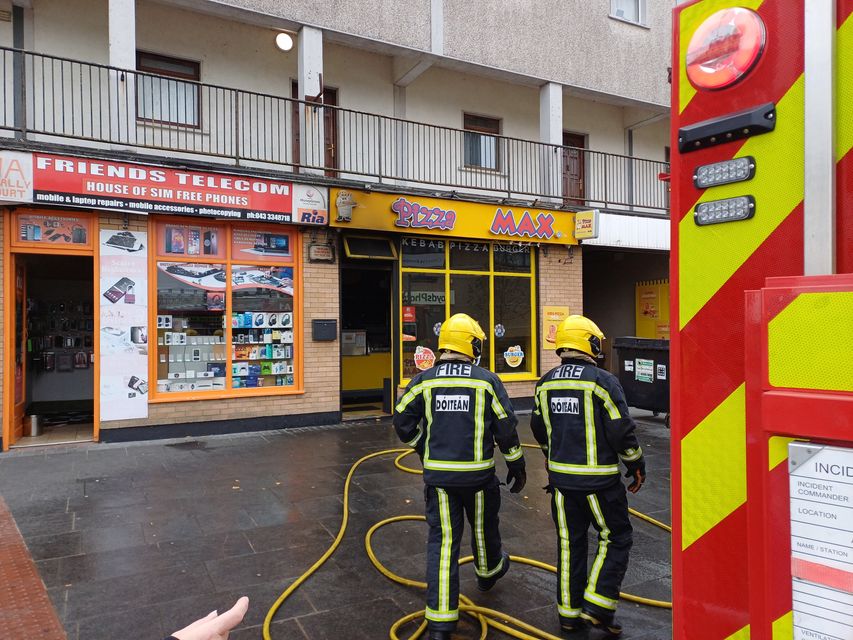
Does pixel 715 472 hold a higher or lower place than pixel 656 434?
higher

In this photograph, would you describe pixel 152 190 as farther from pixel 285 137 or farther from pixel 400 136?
pixel 400 136

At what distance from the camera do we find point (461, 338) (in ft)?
12.3

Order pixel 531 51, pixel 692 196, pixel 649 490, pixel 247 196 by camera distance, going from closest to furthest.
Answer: pixel 692 196 < pixel 649 490 < pixel 247 196 < pixel 531 51

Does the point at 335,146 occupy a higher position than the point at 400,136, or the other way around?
the point at 400,136

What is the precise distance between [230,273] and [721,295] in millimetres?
8971

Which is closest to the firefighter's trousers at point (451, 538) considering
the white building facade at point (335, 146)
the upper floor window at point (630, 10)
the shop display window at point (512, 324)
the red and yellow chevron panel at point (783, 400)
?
the red and yellow chevron panel at point (783, 400)

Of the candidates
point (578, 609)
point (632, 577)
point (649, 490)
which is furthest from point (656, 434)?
point (578, 609)

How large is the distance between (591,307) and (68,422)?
13.5m

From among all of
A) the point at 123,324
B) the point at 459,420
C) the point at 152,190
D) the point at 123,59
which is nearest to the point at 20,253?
the point at 123,324

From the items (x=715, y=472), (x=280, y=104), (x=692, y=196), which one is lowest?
(x=715, y=472)

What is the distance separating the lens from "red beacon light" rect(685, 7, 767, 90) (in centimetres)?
137

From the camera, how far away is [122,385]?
339 inches

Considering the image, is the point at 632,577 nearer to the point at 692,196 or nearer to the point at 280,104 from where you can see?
the point at 692,196

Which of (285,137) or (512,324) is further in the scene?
(512,324)
